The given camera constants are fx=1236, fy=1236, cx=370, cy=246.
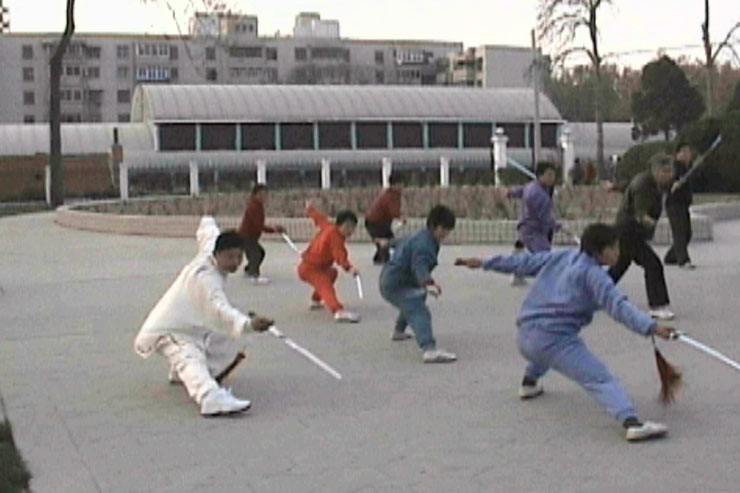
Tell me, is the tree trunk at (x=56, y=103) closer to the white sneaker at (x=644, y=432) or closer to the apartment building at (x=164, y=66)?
the white sneaker at (x=644, y=432)

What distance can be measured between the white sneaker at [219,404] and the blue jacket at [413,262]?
1.55 metres

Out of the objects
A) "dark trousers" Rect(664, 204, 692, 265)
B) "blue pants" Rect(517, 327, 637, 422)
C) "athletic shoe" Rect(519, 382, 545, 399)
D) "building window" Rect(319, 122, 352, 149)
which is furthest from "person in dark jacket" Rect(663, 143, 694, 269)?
"building window" Rect(319, 122, 352, 149)

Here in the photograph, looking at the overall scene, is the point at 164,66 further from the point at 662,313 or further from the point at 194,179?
the point at 662,313

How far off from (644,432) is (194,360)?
8.61 feet

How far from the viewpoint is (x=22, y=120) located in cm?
10025

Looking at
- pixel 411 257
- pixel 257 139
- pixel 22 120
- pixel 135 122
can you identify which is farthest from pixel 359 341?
pixel 22 120

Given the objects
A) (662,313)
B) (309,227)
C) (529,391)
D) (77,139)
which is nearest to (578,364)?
(529,391)

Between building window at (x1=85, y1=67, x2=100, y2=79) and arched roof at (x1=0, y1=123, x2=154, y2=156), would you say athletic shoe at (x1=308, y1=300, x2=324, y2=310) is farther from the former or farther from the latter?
building window at (x1=85, y1=67, x2=100, y2=79)

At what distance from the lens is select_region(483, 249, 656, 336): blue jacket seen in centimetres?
627

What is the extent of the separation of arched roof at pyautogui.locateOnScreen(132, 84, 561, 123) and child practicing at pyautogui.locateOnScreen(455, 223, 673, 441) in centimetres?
4265

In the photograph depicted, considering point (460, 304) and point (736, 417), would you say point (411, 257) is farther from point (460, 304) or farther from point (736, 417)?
point (460, 304)

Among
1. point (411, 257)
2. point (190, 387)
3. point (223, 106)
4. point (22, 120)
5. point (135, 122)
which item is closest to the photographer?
point (190, 387)

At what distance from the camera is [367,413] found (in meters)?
7.02

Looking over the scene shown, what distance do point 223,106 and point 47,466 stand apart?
43995 millimetres
